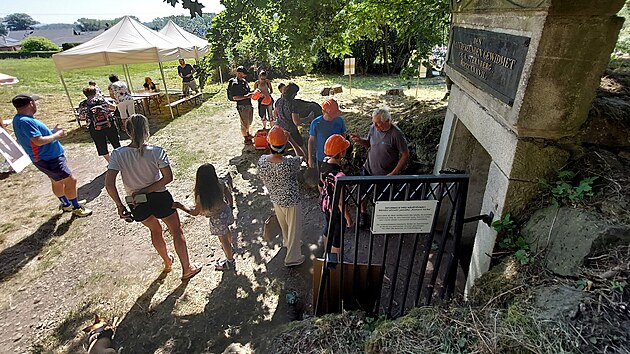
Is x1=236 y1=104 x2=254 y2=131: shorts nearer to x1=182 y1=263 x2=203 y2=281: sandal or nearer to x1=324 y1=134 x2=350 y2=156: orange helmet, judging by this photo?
x1=182 y1=263 x2=203 y2=281: sandal

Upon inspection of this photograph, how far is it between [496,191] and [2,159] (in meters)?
10.0

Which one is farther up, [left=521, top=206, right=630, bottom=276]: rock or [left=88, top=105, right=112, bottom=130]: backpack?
[left=521, top=206, right=630, bottom=276]: rock

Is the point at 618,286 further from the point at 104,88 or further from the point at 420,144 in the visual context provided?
the point at 104,88

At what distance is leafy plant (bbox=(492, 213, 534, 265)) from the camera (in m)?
2.13

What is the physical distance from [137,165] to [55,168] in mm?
2653

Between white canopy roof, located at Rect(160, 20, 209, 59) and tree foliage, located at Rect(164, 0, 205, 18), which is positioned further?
white canopy roof, located at Rect(160, 20, 209, 59)

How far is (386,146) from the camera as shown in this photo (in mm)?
3969

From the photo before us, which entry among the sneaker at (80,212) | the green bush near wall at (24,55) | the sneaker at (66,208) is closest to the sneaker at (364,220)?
the sneaker at (80,212)

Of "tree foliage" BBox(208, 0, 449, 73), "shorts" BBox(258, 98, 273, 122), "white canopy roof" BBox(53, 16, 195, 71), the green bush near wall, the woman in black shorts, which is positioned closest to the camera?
the woman in black shorts

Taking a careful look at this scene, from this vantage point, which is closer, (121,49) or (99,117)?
(99,117)

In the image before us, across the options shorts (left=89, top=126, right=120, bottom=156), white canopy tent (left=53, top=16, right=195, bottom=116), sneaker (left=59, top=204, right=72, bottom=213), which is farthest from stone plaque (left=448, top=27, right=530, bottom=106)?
white canopy tent (left=53, top=16, right=195, bottom=116)

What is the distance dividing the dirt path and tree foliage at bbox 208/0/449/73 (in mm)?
2581

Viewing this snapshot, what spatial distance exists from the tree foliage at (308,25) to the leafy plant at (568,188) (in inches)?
124

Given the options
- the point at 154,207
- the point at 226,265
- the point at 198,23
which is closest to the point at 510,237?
the point at 226,265
